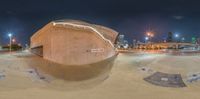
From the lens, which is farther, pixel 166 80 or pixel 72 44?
pixel 72 44

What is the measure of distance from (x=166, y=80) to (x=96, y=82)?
172 inches

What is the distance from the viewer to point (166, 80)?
49.6 ft

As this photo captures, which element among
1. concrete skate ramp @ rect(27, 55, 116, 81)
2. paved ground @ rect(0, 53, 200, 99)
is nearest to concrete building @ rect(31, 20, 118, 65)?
concrete skate ramp @ rect(27, 55, 116, 81)

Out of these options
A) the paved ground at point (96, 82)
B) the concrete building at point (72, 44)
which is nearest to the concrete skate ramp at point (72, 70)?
the paved ground at point (96, 82)

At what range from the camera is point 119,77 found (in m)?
15.7

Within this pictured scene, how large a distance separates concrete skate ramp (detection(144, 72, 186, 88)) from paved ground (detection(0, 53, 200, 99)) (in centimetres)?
39

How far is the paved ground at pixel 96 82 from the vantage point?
39.5 ft

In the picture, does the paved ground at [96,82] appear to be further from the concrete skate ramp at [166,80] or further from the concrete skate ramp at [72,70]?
the concrete skate ramp at [166,80]

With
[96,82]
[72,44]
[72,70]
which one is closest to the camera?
[96,82]

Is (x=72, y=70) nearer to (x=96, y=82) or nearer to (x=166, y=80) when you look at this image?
(x=96, y=82)

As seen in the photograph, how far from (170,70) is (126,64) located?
380 centimetres

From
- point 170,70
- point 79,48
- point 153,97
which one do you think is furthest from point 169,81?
point 79,48

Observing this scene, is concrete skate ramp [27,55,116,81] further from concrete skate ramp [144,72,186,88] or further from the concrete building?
concrete skate ramp [144,72,186,88]

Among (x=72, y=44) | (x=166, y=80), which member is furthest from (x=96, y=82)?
(x=166, y=80)
